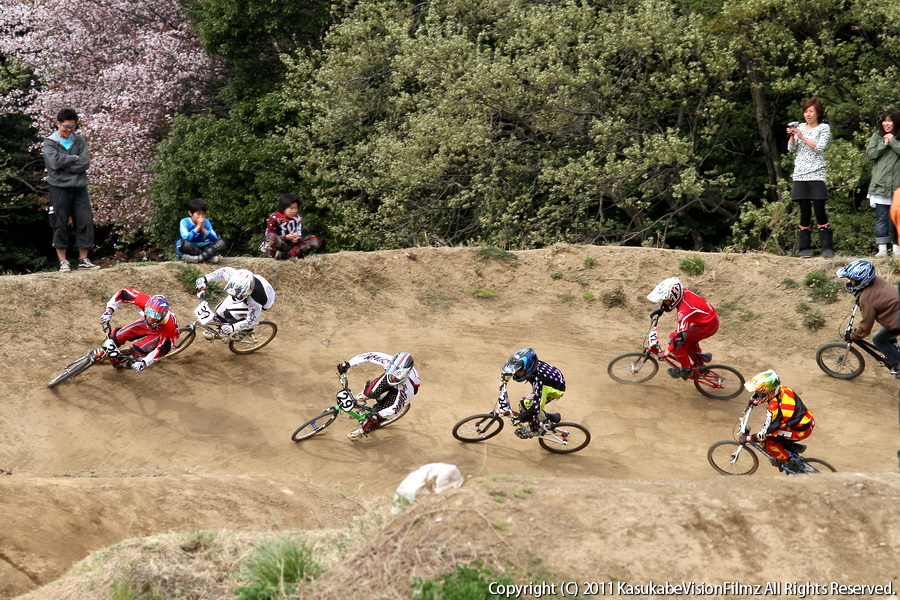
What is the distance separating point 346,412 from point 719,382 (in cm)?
557

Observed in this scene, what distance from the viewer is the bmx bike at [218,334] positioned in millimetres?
12508

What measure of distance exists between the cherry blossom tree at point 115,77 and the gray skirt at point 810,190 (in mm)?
18070

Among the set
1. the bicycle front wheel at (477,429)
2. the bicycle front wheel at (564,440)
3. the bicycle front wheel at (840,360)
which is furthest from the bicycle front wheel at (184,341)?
the bicycle front wheel at (840,360)

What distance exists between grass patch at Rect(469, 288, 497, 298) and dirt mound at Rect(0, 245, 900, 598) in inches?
1.1

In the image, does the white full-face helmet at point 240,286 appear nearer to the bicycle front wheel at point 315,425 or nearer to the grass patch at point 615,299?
the bicycle front wheel at point 315,425

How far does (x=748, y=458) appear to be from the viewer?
10.8 metres

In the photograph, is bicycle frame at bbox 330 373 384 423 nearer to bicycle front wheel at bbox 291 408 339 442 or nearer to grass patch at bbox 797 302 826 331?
bicycle front wheel at bbox 291 408 339 442

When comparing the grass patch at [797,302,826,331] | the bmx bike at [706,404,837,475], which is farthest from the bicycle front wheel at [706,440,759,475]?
the grass patch at [797,302,826,331]

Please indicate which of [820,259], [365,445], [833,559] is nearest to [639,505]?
[833,559]

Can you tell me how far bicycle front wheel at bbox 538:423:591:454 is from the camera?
11.3 metres

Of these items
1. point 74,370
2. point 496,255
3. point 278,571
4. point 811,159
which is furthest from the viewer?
point 496,255

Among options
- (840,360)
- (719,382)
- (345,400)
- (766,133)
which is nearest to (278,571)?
(345,400)

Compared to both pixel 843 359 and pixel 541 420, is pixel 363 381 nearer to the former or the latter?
pixel 541 420

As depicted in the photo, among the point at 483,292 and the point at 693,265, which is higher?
the point at 693,265
